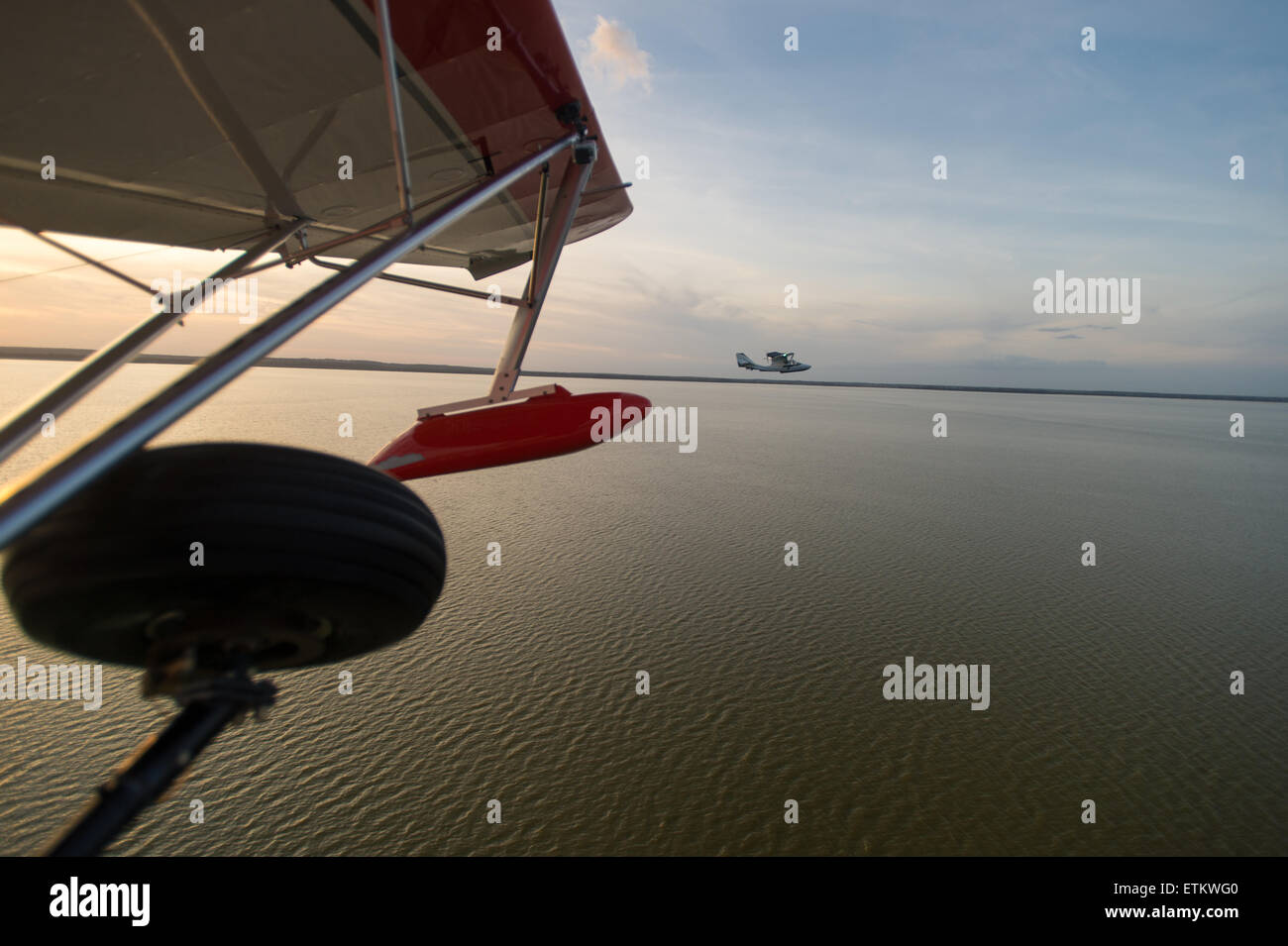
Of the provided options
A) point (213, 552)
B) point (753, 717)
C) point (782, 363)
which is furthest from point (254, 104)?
point (782, 363)

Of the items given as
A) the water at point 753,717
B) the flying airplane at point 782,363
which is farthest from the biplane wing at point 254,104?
the flying airplane at point 782,363

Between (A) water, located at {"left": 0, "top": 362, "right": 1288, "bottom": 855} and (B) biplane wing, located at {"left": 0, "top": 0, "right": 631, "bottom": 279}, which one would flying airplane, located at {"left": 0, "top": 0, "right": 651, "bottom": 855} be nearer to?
(B) biplane wing, located at {"left": 0, "top": 0, "right": 631, "bottom": 279}

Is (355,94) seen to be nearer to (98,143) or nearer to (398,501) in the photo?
(98,143)

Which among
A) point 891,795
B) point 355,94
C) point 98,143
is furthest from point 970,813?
point 98,143

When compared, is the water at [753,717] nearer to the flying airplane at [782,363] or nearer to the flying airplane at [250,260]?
the flying airplane at [250,260]

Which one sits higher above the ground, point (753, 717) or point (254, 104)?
point (254, 104)

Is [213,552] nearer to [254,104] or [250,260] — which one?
[250,260]

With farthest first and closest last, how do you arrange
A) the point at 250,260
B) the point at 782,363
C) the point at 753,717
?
the point at 782,363, the point at 753,717, the point at 250,260
